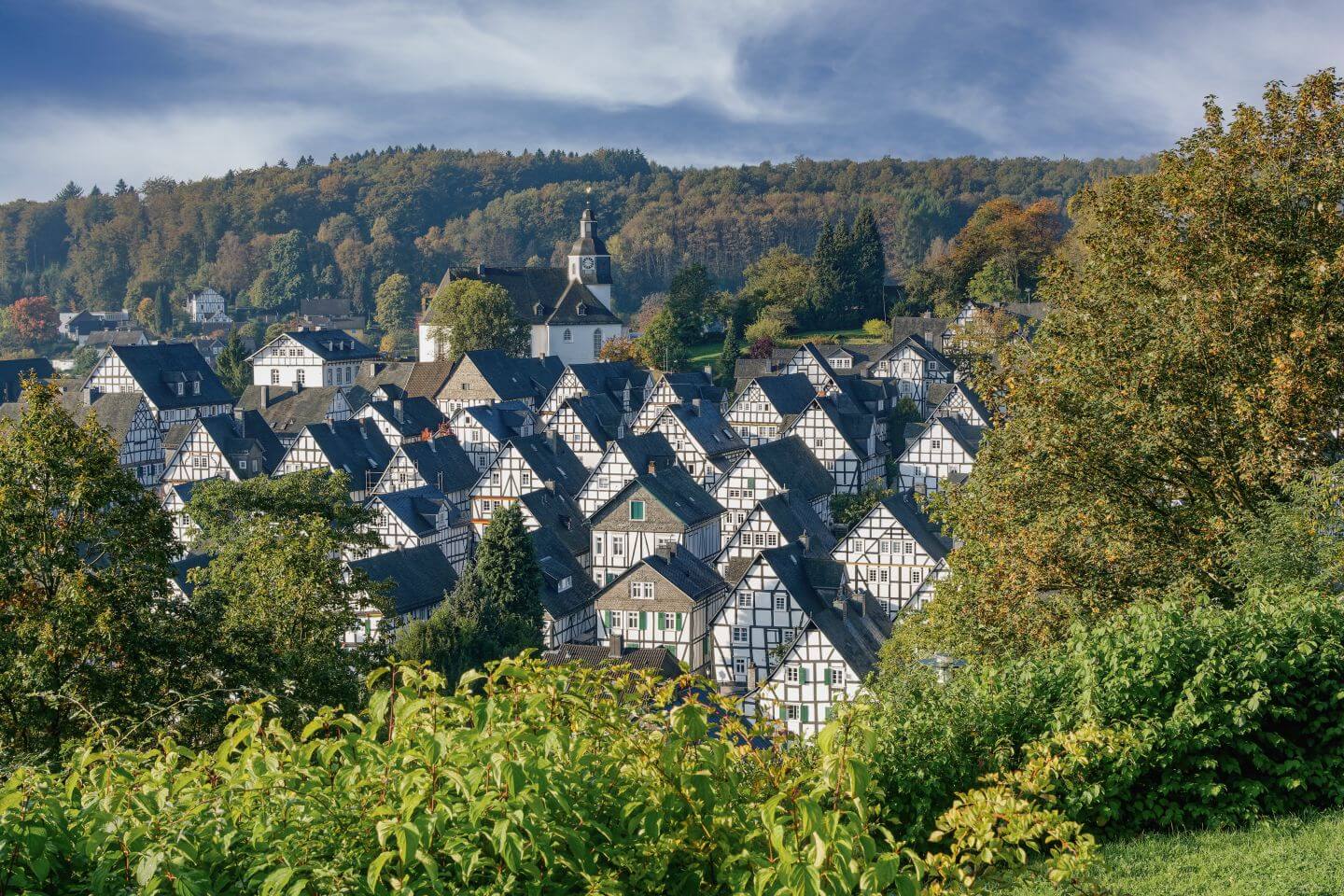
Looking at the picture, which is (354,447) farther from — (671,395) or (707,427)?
(671,395)

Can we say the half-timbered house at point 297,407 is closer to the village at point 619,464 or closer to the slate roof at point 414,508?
the village at point 619,464

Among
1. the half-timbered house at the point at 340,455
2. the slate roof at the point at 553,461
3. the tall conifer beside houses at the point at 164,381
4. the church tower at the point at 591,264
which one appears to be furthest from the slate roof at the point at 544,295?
the slate roof at the point at 553,461

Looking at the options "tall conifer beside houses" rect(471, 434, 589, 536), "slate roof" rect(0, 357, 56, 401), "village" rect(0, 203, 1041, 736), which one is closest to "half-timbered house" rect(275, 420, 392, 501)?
"village" rect(0, 203, 1041, 736)

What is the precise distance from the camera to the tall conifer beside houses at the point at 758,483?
5234 cm

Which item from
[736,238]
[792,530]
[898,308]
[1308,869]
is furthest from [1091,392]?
[736,238]

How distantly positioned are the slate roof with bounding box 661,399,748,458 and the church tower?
1740 inches

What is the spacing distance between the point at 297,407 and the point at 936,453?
39471mm

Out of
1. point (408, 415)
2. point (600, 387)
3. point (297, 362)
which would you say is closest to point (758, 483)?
point (408, 415)

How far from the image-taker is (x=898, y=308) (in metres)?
95.3

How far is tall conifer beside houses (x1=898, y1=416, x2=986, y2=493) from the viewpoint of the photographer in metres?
57.1

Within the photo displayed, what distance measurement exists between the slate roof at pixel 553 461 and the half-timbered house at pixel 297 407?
21055 mm

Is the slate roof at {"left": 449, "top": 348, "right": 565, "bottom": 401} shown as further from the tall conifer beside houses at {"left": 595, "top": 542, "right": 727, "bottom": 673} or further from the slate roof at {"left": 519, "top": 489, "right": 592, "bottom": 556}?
the tall conifer beside houses at {"left": 595, "top": 542, "right": 727, "bottom": 673}

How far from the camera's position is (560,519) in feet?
156

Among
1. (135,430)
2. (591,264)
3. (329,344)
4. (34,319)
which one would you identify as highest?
(34,319)
